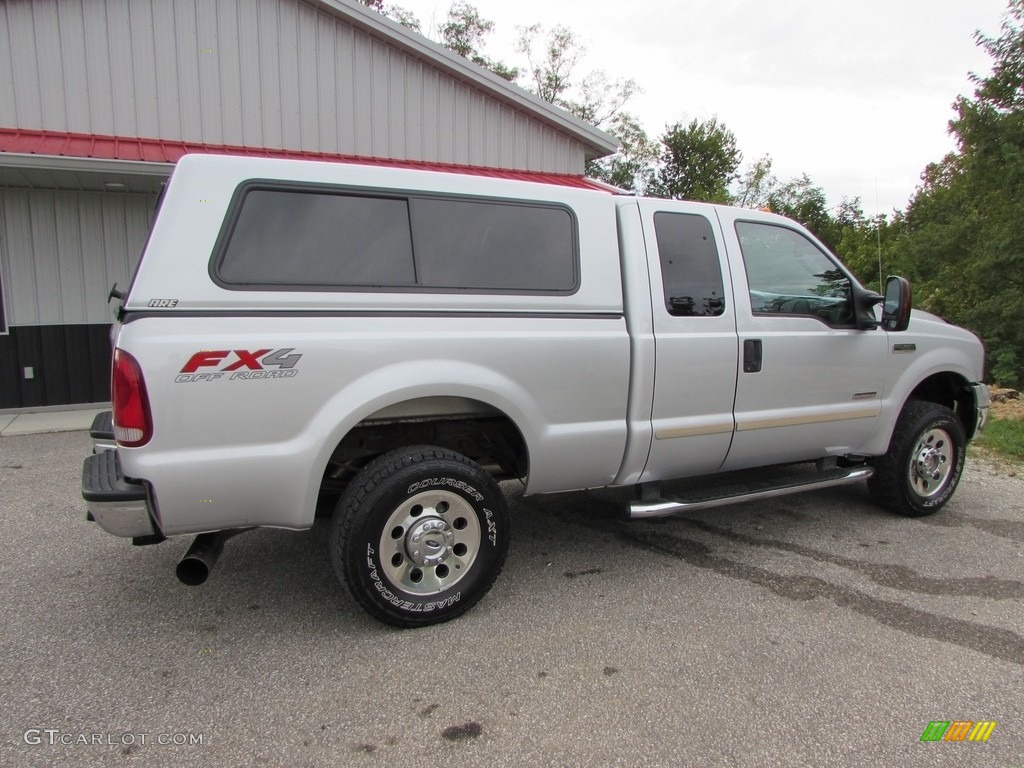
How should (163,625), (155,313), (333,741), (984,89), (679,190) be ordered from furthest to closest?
1. (679,190)
2. (984,89)
3. (163,625)
4. (155,313)
5. (333,741)

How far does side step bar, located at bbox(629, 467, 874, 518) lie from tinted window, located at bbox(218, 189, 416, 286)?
5.83 feet

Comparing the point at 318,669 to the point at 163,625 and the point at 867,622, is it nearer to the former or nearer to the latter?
the point at 163,625

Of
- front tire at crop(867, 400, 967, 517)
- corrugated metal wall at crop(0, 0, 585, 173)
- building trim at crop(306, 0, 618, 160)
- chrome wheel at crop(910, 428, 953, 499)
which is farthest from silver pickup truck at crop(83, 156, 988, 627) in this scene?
building trim at crop(306, 0, 618, 160)

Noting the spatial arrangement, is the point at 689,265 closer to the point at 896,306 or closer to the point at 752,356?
the point at 752,356

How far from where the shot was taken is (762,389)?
3.90m

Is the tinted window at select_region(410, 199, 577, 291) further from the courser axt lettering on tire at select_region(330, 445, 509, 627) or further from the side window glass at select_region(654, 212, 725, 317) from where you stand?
the courser axt lettering on tire at select_region(330, 445, 509, 627)

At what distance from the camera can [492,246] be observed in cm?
331

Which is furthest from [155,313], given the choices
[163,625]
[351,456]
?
[163,625]

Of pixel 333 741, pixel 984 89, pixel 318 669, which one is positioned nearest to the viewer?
pixel 333 741

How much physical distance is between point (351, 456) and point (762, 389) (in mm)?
2340

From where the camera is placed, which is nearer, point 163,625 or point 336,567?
point 336,567

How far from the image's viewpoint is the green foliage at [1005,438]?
275 inches

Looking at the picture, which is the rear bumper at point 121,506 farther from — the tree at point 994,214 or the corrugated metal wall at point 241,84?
the tree at point 994,214

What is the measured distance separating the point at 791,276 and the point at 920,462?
1.75m
